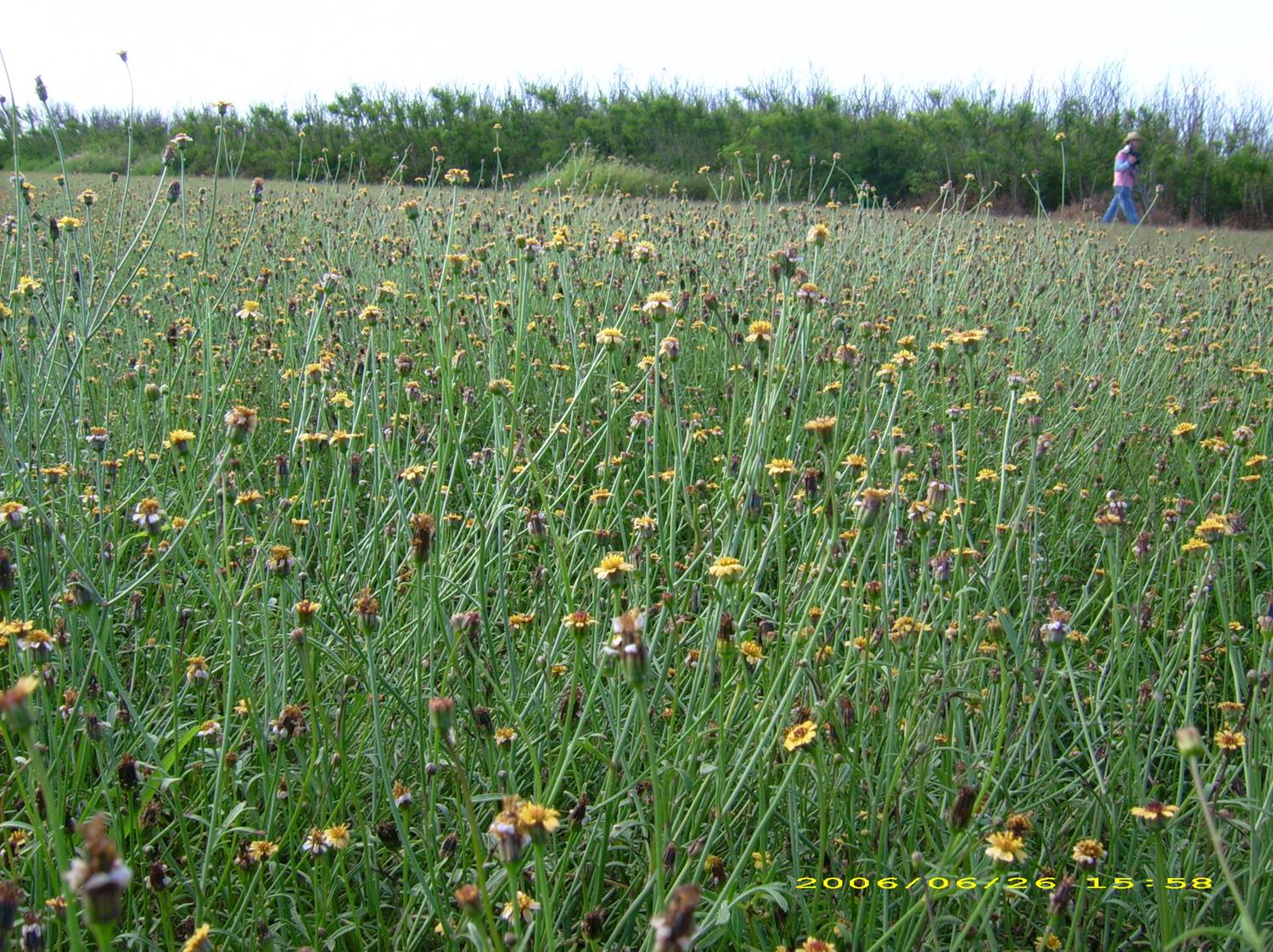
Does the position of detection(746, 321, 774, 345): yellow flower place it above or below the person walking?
below

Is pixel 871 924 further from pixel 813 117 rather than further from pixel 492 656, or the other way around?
pixel 813 117

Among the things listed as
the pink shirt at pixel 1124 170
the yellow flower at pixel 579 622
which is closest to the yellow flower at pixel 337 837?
the yellow flower at pixel 579 622

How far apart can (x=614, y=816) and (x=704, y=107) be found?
55.2 feet

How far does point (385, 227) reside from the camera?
5023 mm

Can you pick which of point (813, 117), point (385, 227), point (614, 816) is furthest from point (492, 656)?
point (813, 117)

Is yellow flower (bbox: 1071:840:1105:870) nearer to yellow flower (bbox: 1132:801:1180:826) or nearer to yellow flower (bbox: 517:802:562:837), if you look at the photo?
yellow flower (bbox: 1132:801:1180:826)

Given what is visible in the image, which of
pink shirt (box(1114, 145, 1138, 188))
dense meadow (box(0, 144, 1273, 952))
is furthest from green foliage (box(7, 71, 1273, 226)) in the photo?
dense meadow (box(0, 144, 1273, 952))
